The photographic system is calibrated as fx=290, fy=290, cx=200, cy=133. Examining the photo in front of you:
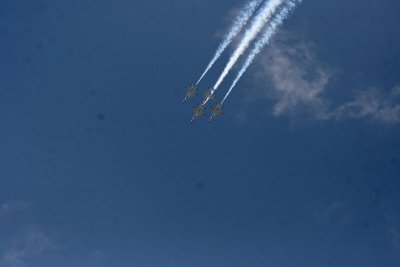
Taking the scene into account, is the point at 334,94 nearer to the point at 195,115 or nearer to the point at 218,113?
the point at 218,113

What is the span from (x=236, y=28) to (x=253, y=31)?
3.36 m

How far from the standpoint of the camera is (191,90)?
5216 cm

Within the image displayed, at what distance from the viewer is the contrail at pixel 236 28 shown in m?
53.3

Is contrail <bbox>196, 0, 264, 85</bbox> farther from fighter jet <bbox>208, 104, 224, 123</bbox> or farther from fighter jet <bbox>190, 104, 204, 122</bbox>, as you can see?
fighter jet <bbox>208, 104, 224, 123</bbox>

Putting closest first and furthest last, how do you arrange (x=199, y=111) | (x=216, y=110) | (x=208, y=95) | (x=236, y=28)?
(x=208, y=95)
(x=216, y=110)
(x=199, y=111)
(x=236, y=28)

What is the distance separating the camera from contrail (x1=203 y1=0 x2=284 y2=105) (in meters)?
51.6

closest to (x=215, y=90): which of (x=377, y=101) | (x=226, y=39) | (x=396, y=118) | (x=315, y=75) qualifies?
(x=226, y=39)

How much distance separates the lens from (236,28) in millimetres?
54094

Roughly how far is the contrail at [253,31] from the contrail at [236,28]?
71.0 inches

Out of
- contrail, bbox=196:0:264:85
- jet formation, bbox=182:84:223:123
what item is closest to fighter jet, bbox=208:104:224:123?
jet formation, bbox=182:84:223:123

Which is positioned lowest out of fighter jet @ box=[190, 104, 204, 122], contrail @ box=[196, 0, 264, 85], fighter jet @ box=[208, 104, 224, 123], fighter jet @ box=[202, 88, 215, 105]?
fighter jet @ box=[190, 104, 204, 122]

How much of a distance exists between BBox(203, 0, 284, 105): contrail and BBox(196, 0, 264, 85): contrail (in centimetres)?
180

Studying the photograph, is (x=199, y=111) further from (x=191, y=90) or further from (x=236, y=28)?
(x=236, y=28)

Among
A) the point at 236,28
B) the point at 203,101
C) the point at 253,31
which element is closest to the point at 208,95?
the point at 203,101
